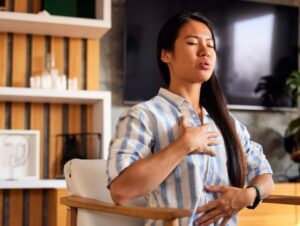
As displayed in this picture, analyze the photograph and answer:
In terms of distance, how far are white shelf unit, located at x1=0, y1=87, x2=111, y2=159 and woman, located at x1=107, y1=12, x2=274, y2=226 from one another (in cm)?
143

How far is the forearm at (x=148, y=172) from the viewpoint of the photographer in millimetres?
1440

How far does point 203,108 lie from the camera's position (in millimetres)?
1777

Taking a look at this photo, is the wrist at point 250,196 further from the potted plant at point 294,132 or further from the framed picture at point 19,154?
the potted plant at point 294,132

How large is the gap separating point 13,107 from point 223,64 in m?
1.47

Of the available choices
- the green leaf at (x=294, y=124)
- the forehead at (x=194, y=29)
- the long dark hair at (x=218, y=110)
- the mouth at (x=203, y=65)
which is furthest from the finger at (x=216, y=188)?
the green leaf at (x=294, y=124)

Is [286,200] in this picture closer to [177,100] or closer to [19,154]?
[177,100]

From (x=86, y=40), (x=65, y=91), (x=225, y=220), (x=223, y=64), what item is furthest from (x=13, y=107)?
(x=225, y=220)

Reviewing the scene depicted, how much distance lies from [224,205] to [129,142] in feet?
1.09

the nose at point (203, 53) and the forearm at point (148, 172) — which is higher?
the nose at point (203, 53)

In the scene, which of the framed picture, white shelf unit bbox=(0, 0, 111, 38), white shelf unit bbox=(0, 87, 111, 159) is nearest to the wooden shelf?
white shelf unit bbox=(0, 87, 111, 159)

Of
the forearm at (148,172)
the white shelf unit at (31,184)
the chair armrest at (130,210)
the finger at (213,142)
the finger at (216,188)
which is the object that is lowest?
the white shelf unit at (31,184)

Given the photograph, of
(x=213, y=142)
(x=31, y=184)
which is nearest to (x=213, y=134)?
(x=213, y=142)

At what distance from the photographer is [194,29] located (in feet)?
5.52

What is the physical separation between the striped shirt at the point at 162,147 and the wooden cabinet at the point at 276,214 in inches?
71.9
